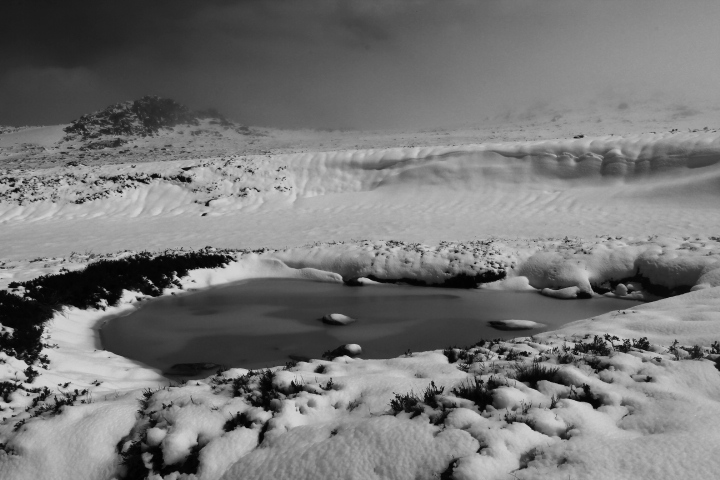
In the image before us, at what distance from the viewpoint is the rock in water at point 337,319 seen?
37.2 ft

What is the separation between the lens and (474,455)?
368 centimetres

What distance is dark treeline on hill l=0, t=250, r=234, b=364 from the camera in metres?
8.60

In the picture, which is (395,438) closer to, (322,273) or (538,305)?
(538,305)

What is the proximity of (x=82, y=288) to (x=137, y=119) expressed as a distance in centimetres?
17400

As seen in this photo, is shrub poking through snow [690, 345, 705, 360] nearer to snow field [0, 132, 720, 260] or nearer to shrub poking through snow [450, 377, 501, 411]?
shrub poking through snow [450, 377, 501, 411]

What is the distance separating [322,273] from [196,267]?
507 centimetres

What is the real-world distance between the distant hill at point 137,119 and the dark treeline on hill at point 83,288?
12700 cm

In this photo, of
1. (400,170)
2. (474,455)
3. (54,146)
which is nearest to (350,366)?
(474,455)

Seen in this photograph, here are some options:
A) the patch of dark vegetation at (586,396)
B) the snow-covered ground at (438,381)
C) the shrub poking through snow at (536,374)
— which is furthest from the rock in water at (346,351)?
the patch of dark vegetation at (586,396)

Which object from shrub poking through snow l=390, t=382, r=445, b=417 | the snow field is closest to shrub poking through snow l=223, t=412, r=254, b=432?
shrub poking through snow l=390, t=382, r=445, b=417

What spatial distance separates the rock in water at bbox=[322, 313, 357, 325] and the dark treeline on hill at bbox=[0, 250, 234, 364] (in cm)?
646

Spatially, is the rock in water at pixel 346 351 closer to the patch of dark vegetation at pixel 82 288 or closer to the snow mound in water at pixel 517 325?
the snow mound in water at pixel 517 325

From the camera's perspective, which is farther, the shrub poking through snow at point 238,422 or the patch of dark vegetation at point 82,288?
the patch of dark vegetation at point 82,288

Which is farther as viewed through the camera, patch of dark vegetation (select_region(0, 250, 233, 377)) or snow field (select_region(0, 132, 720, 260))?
snow field (select_region(0, 132, 720, 260))
